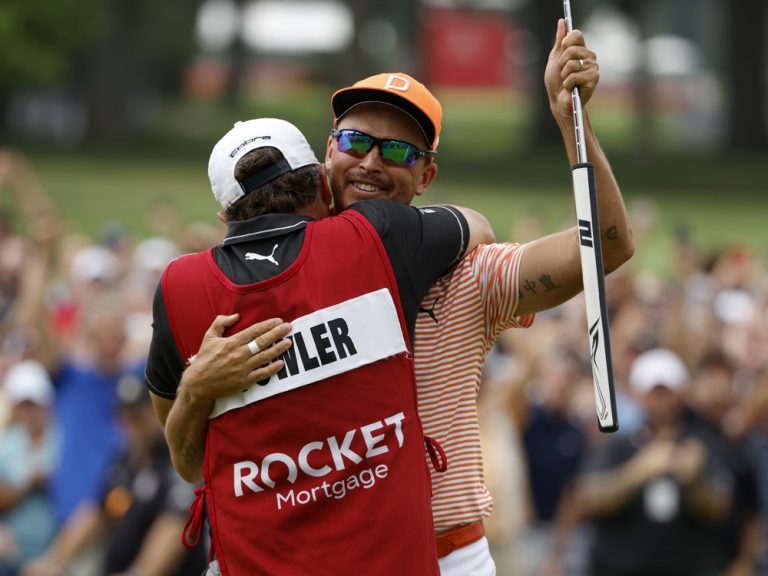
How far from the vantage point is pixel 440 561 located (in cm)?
402

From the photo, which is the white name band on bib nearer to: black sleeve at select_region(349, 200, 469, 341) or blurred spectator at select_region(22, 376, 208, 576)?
black sleeve at select_region(349, 200, 469, 341)

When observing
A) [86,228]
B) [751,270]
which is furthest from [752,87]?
[751,270]

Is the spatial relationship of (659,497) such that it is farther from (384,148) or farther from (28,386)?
(384,148)

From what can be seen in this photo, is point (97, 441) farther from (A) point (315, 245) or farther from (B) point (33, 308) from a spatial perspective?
(A) point (315, 245)

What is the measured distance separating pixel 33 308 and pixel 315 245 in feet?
20.0

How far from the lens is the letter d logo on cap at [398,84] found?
409 centimetres

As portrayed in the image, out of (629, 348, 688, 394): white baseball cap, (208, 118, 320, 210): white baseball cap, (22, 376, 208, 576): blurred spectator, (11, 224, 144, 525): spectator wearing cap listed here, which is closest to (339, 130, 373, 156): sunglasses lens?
(208, 118, 320, 210): white baseball cap

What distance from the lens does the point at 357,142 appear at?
417 cm

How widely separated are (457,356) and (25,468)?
4.87m

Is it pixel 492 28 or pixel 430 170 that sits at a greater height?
pixel 430 170

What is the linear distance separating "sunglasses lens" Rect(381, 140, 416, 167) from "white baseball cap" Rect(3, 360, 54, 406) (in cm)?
491

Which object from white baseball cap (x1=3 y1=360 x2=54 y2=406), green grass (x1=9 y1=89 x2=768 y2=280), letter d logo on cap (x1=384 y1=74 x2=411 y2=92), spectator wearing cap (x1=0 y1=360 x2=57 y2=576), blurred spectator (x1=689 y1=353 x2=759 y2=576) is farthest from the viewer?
green grass (x1=9 y1=89 x2=768 y2=280)

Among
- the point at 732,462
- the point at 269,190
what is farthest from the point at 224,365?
the point at 732,462

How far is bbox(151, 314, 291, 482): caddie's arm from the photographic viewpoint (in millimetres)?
3635
